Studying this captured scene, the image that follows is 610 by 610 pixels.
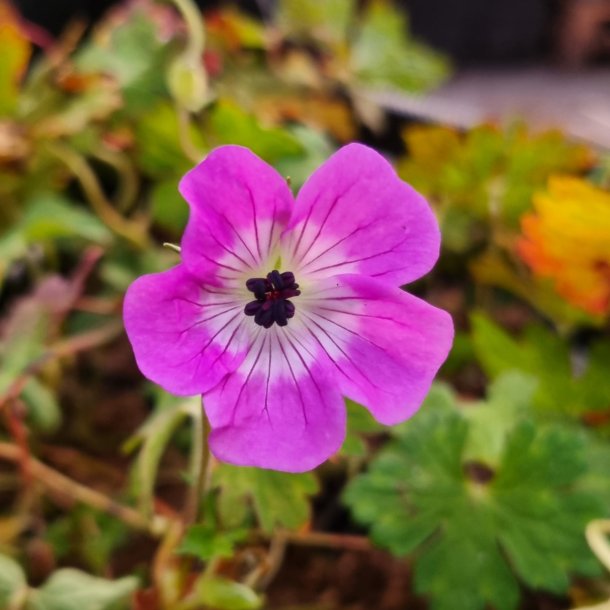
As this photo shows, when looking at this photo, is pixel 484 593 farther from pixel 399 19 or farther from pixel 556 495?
pixel 399 19

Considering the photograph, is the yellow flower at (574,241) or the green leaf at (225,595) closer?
the green leaf at (225,595)

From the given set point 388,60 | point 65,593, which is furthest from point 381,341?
point 388,60

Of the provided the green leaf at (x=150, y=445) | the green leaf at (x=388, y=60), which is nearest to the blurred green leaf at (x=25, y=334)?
the green leaf at (x=150, y=445)

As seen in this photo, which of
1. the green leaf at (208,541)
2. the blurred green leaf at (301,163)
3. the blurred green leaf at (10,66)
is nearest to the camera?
the green leaf at (208,541)

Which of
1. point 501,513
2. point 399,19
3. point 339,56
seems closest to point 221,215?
point 501,513

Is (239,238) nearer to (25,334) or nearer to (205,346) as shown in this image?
(205,346)

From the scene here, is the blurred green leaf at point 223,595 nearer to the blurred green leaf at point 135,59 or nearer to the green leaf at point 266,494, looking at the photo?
the green leaf at point 266,494
